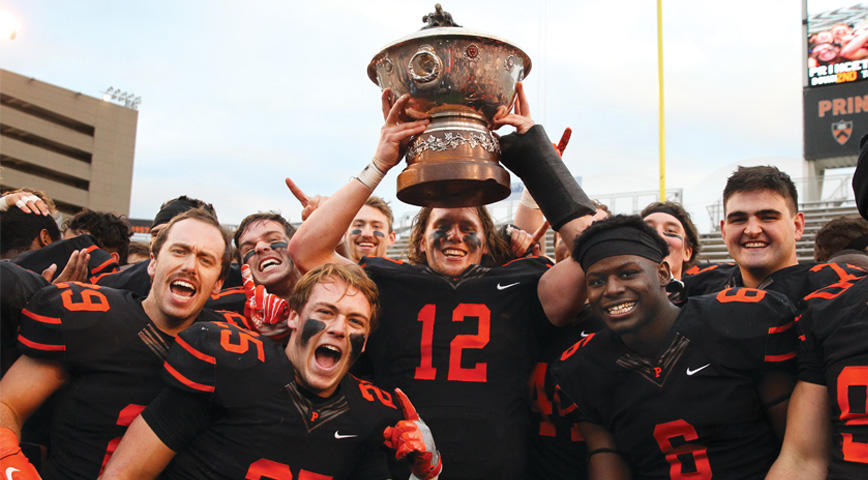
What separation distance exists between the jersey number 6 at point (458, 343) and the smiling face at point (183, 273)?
87 cm

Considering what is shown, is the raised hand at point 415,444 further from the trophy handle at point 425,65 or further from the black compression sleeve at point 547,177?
the trophy handle at point 425,65

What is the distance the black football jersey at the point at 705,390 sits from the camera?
217 cm

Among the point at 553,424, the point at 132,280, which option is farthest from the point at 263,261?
the point at 553,424

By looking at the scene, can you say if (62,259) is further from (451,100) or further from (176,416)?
(451,100)

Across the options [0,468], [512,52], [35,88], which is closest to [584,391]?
[512,52]

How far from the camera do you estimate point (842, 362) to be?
193 centimetres

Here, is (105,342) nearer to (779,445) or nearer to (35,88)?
(779,445)

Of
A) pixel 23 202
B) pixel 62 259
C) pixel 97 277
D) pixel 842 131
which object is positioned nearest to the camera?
pixel 97 277

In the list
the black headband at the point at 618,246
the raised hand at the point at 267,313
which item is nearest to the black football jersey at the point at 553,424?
the black headband at the point at 618,246

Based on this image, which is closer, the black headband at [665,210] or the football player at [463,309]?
the football player at [463,309]

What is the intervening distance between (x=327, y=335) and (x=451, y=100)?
1.03m

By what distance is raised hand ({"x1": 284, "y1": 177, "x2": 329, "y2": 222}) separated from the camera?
3.10 m

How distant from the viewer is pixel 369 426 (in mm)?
2359

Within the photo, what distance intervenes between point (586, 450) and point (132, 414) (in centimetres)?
173
